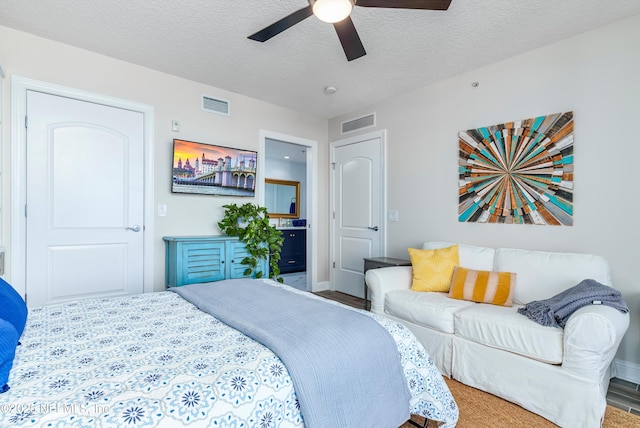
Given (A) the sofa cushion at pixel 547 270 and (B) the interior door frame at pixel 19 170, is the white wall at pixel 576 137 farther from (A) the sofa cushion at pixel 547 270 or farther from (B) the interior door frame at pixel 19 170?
(B) the interior door frame at pixel 19 170

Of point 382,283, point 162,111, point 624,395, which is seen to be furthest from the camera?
point 162,111

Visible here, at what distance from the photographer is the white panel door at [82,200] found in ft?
8.90

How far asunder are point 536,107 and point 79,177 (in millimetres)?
3996

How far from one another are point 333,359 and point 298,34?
2395 mm

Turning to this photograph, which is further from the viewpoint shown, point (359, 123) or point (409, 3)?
point (359, 123)

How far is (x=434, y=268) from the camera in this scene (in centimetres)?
285

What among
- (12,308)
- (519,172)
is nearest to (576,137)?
(519,172)

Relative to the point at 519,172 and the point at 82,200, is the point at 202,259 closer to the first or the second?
the point at 82,200

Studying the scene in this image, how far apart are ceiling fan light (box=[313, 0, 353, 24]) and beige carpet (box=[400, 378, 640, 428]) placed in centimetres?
222

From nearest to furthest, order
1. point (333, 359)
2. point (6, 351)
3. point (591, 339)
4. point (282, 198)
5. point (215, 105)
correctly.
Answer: point (6, 351) → point (333, 359) → point (591, 339) → point (215, 105) → point (282, 198)

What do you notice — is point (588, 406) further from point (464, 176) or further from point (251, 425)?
point (464, 176)

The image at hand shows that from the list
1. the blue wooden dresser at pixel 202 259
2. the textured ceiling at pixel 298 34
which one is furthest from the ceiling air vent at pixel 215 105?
the blue wooden dresser at pixel 202 259

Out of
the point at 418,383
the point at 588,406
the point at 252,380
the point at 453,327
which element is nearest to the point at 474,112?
the point at 453,327

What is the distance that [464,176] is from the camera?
328 cm
